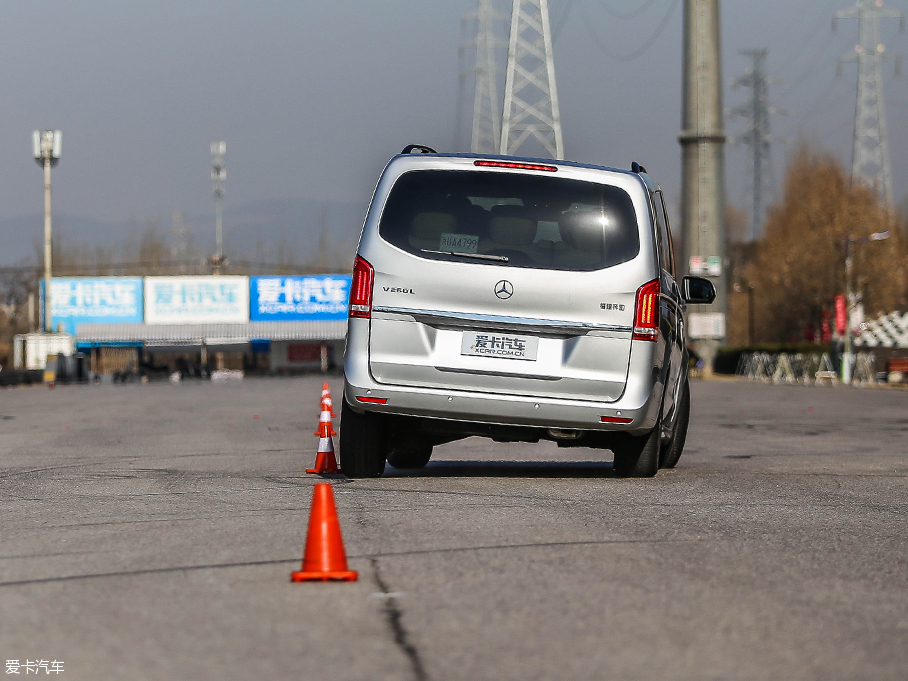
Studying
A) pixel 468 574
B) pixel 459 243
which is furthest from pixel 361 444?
pixel 468 574

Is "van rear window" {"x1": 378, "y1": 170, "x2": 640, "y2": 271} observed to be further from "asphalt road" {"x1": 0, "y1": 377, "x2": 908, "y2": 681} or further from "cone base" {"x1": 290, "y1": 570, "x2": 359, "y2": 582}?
"cone base" {"x1": 290, "y1": 570, "x2": 359, "y2": 582}

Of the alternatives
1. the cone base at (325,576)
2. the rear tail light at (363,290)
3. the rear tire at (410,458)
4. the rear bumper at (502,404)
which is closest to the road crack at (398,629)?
the cone base at (325,576)

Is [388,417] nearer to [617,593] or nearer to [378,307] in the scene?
[378,307]

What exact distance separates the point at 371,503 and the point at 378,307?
1581 mm

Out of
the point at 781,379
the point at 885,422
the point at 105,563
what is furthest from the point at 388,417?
the point at 781,379

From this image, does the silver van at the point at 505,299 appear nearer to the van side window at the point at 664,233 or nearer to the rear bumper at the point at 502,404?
the rear bumper at the point at 502,404

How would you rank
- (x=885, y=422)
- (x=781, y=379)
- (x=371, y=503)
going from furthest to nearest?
(x=781, y=379) < (x=885, y=422) < (x=371, y=503)

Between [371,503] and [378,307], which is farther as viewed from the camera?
[378,307]

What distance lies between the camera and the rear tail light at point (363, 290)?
939cm

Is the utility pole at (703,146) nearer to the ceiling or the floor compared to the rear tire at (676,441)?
nearer to the ceiling

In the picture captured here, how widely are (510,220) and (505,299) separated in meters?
0.58

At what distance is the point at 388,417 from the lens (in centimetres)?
991

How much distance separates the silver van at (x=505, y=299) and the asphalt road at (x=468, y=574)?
0.62 m

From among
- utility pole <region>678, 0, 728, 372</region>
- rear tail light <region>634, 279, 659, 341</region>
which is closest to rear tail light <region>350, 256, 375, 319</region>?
rear tail light <region>634, 279, 659, 341</region>
